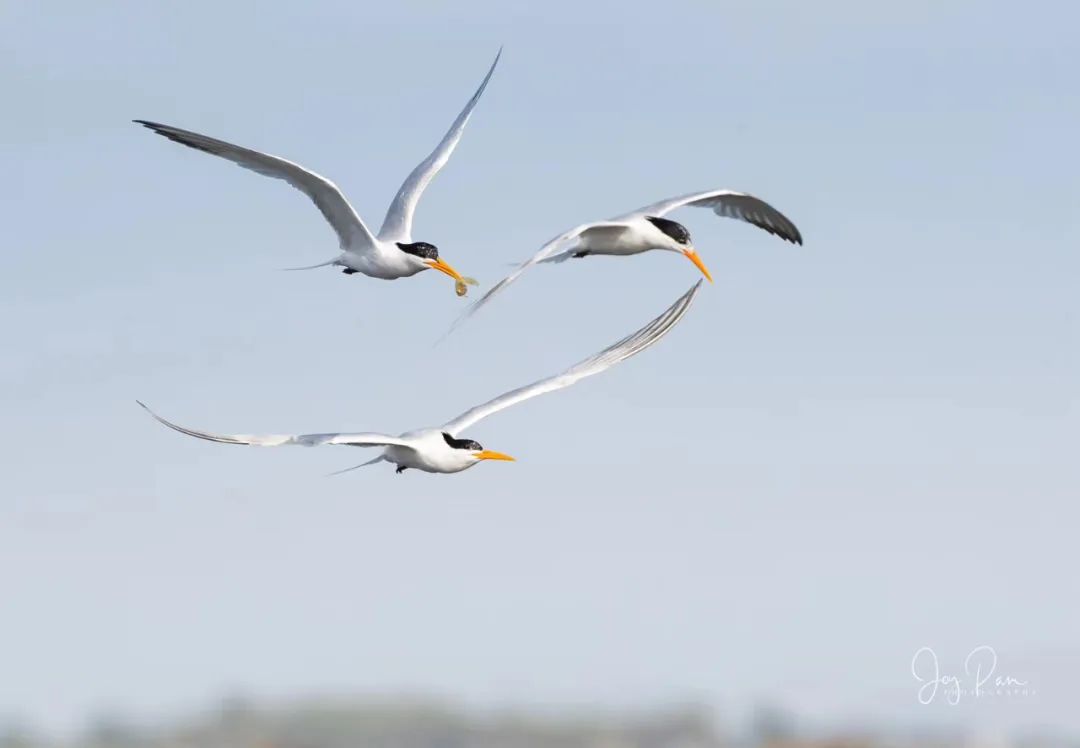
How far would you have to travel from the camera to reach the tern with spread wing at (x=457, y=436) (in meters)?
16.2

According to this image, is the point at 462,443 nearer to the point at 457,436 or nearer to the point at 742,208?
the point at 457,436

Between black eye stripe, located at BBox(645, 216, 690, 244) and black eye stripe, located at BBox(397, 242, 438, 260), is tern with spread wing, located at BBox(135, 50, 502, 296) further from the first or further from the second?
black eye stripe, located at BBox(645, 216, 690, 244)

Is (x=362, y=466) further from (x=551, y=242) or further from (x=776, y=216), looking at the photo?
(x=776, y=216)

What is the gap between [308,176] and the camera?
62.9 ft

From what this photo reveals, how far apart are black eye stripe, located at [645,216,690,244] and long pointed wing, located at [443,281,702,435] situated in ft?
6.21

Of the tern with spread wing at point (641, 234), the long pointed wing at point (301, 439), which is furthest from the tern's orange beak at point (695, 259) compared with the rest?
→ the long pointed wing at point (301, 439)

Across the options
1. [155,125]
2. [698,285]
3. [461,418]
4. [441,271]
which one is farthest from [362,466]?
[698,285]

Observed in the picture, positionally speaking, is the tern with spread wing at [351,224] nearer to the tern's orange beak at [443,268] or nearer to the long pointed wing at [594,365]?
the tern's orange beak at [443,268]

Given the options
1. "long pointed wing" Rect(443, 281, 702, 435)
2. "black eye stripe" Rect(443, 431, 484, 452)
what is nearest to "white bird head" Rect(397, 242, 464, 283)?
"long pointed wing" Rect(443, 281, 702, 435)

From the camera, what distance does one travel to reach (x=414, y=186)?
71.7 feet

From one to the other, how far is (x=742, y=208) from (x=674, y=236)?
6.10 feet

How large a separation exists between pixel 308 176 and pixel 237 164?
0.80 m

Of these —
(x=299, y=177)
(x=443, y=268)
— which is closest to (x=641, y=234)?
(x=443, y=268)

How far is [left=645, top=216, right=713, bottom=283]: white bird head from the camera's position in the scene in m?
19.7
